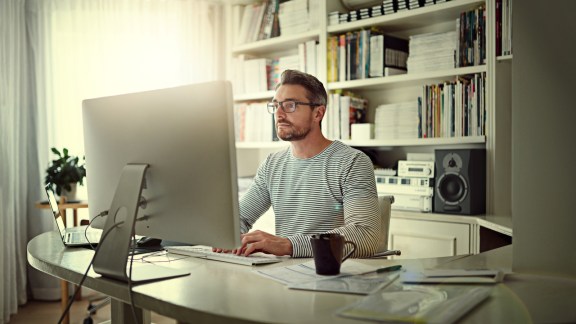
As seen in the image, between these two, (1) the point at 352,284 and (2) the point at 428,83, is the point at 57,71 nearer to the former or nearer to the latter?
(2) the point at 428,83

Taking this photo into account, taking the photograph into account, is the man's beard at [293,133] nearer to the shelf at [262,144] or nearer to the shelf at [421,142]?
the shelf at [421,142]

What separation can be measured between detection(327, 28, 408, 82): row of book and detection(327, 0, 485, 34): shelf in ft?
0.17

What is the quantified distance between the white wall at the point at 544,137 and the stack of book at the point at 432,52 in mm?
1813

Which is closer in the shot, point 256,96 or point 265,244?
point 265,244

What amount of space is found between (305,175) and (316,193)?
10 cm

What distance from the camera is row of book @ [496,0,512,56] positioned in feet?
9.59

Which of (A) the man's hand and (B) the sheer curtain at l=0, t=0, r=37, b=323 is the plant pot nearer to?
(B) the sheer curtain at l=0, t=0, r=37, b=323

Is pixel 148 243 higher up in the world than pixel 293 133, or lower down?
lower down

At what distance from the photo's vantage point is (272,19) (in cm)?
416

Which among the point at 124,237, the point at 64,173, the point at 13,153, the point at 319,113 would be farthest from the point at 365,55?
the point at 124,237

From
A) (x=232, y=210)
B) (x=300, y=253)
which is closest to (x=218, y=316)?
(x=232, y=210)

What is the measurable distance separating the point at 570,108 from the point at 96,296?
3.46m

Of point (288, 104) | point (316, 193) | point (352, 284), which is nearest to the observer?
point (352, 284)

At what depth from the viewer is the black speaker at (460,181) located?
3.02 m
